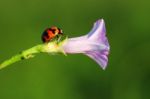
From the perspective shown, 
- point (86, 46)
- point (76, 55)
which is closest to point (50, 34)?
point (86, 46)

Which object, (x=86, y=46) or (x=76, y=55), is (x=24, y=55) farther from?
(x=76, y=55)

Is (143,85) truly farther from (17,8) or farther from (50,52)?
(50,52)

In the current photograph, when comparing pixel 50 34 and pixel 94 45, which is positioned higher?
pixel 50 34

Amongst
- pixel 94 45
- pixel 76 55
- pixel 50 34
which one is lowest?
pixel 94 45

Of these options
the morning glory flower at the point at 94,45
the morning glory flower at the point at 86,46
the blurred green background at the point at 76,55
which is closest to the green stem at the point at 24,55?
the morning glory flower at the point at 86,46

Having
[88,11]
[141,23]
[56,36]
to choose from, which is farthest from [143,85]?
[56,36]

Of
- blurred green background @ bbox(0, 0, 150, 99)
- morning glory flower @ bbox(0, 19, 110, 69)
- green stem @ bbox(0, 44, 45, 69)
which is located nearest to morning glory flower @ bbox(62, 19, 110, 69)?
morning glory flower @ bbox(0, 19, 110, 69)

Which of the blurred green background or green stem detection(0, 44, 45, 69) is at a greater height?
the blurred green background

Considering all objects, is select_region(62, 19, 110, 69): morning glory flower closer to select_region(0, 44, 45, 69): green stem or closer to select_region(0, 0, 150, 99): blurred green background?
select_region(0, 44, 45, 69): green stem
